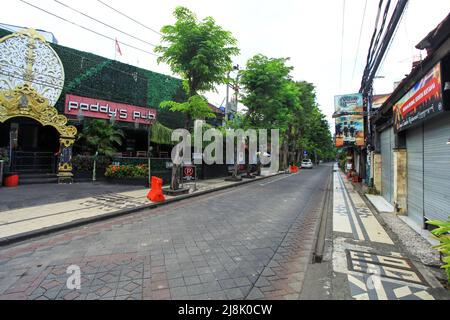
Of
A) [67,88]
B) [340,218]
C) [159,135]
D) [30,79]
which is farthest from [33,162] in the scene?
[340,218]

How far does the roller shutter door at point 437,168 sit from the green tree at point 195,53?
7.97 m

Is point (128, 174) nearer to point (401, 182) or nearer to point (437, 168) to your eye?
point (401, 182)

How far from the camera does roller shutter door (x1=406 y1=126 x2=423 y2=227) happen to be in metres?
6.08

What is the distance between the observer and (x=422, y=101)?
514cm

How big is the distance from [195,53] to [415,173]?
939 cm

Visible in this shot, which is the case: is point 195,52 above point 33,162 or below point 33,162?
above

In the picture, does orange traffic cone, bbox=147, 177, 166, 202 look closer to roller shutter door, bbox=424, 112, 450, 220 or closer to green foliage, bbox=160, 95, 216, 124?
green foliage, bbox=160, 95, 216, 124

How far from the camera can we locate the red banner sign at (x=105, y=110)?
586 inches

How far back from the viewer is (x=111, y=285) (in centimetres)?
305

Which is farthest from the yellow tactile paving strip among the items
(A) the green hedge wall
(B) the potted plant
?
(A) the green hedge wall

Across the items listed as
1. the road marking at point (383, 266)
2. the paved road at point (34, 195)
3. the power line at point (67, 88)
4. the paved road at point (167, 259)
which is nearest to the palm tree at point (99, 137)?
the power line at point (67, 88)

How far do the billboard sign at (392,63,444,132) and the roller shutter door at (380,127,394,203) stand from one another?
2.56 m
